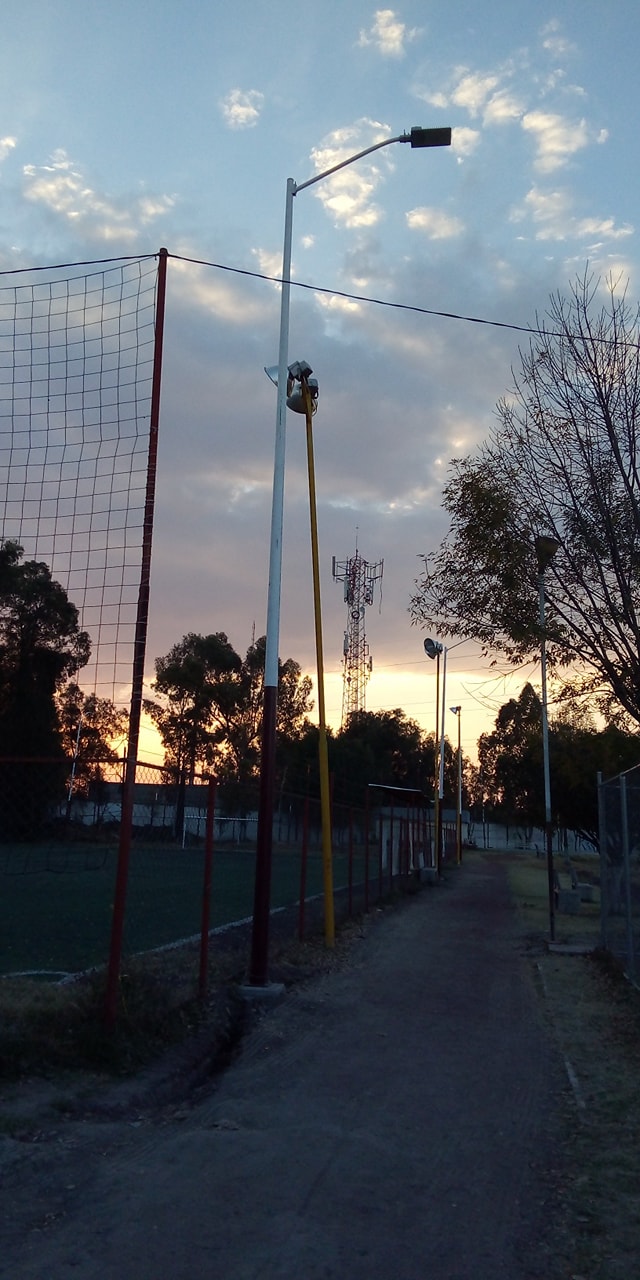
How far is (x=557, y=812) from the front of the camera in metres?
38.7

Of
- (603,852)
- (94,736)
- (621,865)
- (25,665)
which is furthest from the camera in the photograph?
(25,665)

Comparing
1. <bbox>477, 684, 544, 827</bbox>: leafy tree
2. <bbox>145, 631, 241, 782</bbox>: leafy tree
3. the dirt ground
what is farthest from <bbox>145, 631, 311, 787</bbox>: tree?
the dirt ground

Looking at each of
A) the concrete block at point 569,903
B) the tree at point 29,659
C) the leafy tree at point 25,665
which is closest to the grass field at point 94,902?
the tree at point 29,659

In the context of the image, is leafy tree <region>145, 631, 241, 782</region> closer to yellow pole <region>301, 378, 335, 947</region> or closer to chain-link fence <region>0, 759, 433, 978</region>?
chain-link fence <region>0, 759, 433, 978</region>

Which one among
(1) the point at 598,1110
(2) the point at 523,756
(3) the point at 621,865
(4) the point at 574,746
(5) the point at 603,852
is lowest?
(1) the point at 598,1110

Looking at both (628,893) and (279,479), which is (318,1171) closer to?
(628,893)

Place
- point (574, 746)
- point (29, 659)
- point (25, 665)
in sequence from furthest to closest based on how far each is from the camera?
1. point (25, 665)
2. point (29, 659)
3. point (574, 746)

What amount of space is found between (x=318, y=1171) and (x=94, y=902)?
16106 millimetres

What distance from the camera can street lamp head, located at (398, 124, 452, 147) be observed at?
10969 mm

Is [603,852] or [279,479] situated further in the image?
[603,852]

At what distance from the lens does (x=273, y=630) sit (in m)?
11.3

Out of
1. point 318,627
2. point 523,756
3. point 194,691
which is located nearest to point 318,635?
point 318,627

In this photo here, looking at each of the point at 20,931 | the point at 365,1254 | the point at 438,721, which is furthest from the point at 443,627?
the point at 438,721

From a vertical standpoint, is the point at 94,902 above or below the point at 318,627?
below
